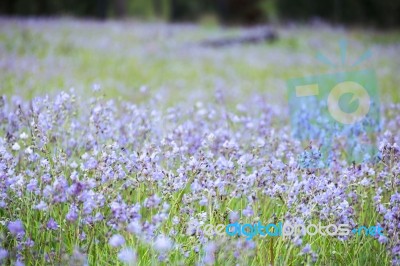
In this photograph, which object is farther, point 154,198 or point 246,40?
point 246,40

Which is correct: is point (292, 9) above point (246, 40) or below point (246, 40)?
above

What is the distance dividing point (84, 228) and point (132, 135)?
112cm

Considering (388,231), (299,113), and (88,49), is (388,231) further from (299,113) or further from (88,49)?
(88,49)

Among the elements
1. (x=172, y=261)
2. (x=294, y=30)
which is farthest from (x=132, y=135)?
(x=294, y=30)

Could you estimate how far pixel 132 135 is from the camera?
Answer: 12.8 ft
